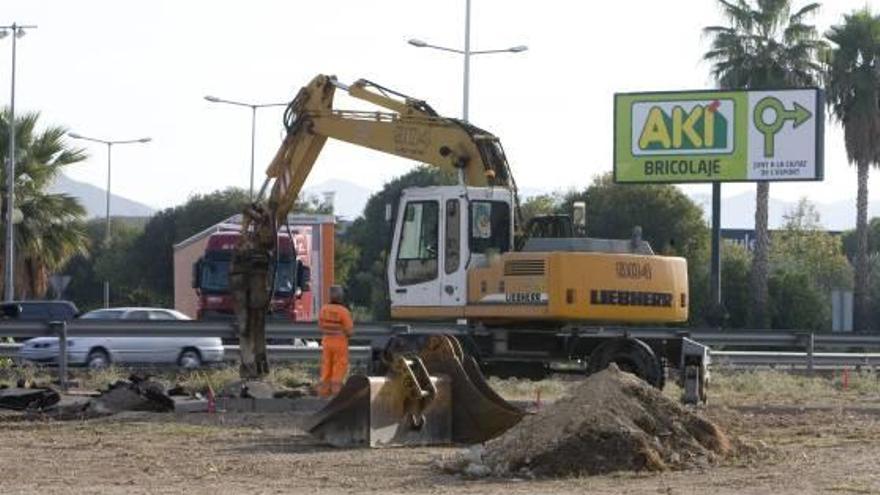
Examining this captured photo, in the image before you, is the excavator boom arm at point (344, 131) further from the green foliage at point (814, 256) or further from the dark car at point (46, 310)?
the green foliage at point (814, 256)

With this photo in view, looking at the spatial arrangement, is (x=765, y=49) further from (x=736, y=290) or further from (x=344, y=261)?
(x=344, y=261)

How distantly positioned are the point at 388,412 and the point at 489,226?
6263 millimetres

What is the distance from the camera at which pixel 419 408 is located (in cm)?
1803

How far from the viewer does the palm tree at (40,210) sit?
49.5 meters

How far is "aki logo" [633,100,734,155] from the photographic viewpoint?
45625mm

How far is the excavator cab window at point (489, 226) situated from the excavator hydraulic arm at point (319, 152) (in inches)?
16.4

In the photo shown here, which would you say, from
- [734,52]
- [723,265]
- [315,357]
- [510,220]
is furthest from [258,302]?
[723,265]

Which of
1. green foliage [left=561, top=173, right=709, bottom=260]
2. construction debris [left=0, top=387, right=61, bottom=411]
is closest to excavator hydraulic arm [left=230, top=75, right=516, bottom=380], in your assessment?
construction debris [left=0, top=387, right=61, bottom=411]

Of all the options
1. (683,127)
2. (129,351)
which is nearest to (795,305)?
(683,127)

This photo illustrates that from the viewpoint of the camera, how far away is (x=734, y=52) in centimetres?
5250

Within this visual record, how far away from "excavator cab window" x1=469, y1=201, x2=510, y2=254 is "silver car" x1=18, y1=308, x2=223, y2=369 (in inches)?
390

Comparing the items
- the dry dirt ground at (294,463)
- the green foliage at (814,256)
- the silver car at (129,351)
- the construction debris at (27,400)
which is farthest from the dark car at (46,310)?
the green foliage at (814,256)

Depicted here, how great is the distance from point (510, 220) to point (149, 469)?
365 inches

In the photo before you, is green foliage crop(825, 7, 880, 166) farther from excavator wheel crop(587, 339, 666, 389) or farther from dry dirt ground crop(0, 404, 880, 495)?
dry dirt ground crop(0, 404, 880, 495)
